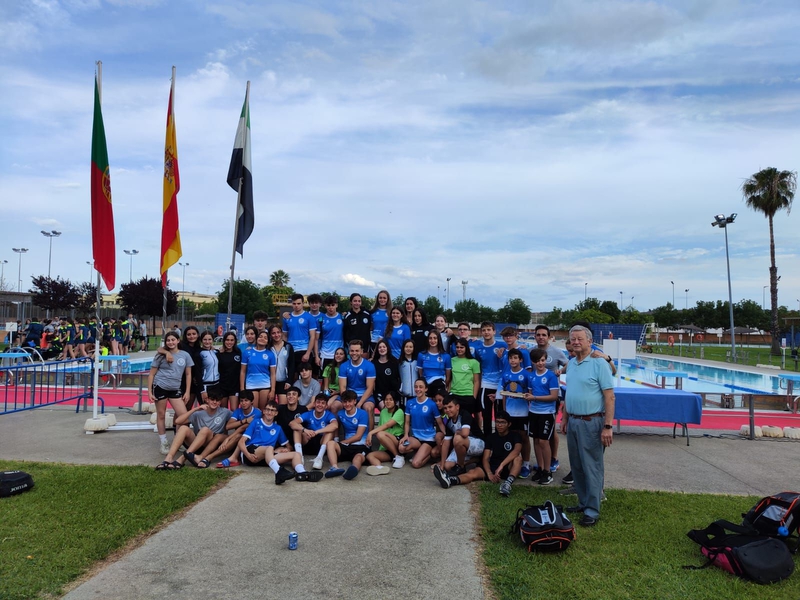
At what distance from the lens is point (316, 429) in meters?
7.08

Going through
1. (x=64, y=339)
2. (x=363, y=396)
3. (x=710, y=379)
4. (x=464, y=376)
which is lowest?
(x=710, y=379)

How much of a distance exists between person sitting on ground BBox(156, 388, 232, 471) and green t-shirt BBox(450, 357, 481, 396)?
10.3 ft

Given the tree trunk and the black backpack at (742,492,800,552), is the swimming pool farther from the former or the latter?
the tree trunk

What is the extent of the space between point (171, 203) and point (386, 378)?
16.2 feet

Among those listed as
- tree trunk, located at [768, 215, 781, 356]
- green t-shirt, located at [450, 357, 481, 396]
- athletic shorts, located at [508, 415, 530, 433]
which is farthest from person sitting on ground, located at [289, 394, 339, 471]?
tree trunk, located at [768, 215, 781, 356]

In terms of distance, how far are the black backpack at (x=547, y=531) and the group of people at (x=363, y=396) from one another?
1.52 meters

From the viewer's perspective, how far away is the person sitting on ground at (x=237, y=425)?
6.84 meters

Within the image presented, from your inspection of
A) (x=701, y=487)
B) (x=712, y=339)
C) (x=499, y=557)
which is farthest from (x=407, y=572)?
(x=712, y=339)

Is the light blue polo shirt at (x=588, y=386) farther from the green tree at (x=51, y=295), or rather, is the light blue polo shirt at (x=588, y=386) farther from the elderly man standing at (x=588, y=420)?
the green tree at (x=51, y=295)

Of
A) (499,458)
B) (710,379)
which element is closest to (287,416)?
(499,458)

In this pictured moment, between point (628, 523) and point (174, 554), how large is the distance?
401 cm

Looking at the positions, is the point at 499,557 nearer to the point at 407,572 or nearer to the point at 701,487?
the point at 407,572

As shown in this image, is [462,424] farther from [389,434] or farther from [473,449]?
[389,434]

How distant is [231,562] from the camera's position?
4.09 metres
